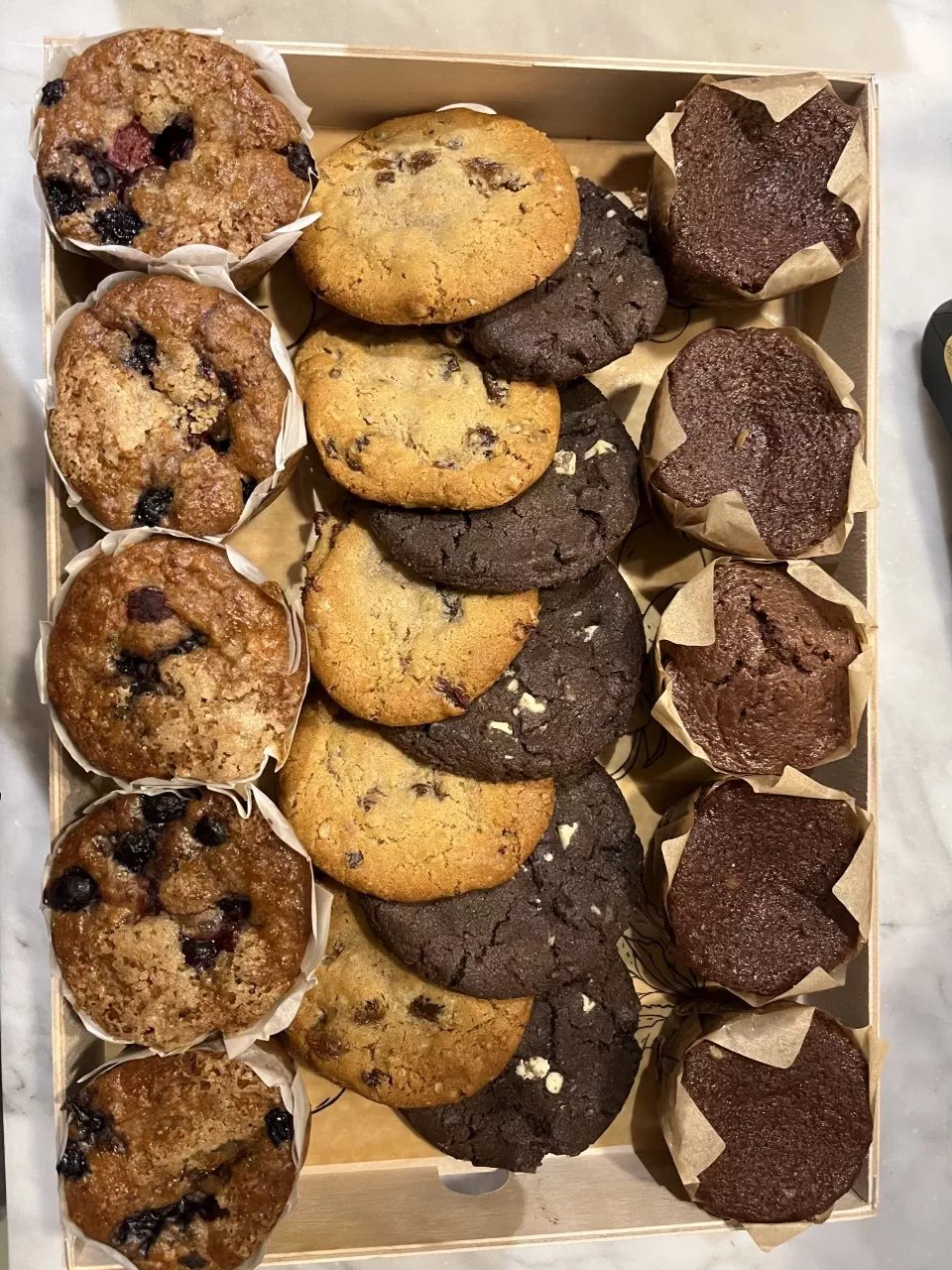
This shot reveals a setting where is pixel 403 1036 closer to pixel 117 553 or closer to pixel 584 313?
pixel 117 553

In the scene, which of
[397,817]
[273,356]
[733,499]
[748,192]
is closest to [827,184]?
[748,192]

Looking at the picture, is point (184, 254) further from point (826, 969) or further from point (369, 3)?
point (826, 969)

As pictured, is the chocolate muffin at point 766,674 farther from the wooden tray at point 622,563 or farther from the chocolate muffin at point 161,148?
the chocolate muffin at point 161,148

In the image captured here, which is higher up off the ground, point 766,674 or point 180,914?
point 766,674

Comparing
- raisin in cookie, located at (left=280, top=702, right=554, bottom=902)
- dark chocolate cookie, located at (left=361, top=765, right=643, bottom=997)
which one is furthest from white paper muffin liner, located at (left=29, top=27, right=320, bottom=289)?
dark chocolate cookie, located at (left=361, top=765, right=643, bottom=997)

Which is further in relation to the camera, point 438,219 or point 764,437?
point 764,437

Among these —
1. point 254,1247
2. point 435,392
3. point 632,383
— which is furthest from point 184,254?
point 254,1247

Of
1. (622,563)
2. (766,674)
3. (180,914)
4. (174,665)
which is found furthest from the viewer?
(622,563)
